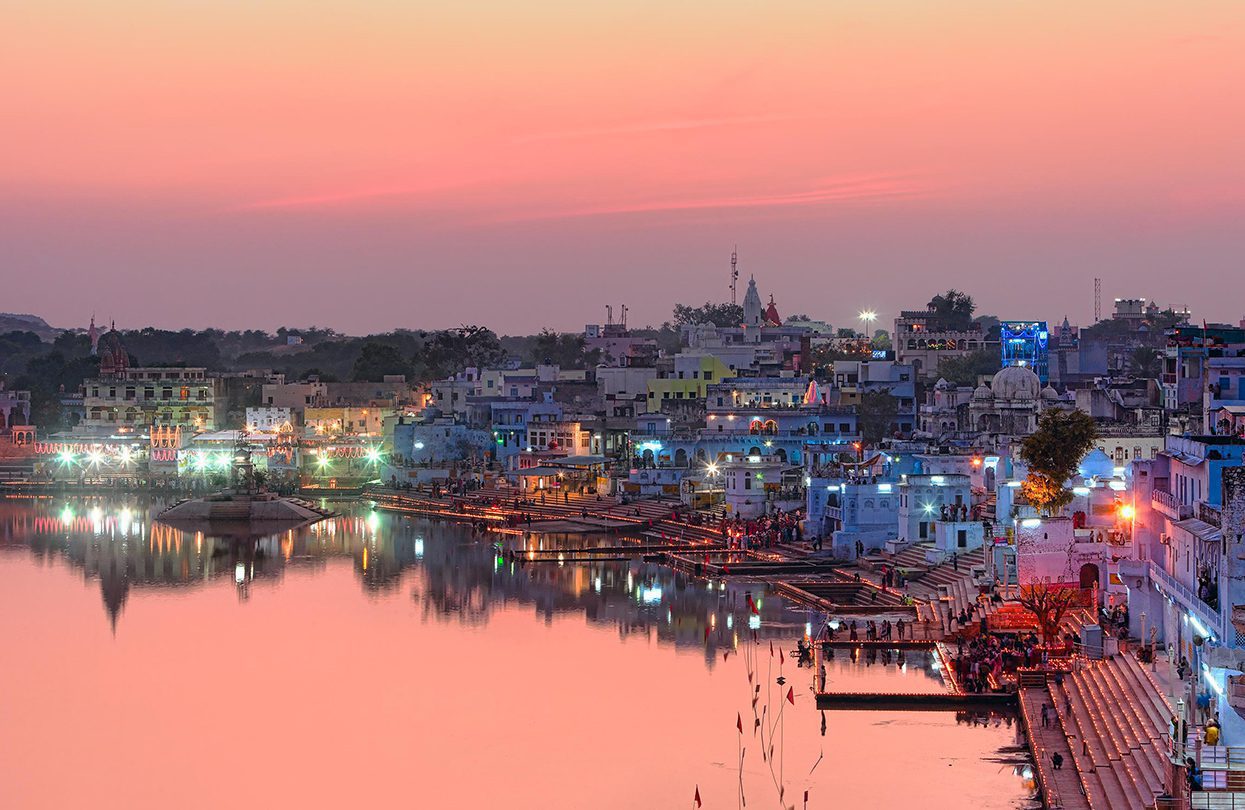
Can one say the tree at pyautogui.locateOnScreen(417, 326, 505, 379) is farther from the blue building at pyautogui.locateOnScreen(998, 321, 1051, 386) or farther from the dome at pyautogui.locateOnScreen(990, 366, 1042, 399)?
the dome at pyautogui.locateOnScreen(990, 366, 1042, 399)

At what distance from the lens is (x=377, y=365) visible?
89.9 m

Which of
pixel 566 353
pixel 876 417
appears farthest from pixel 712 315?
pixel 876 417

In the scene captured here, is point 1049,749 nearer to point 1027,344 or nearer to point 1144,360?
point 1027,344

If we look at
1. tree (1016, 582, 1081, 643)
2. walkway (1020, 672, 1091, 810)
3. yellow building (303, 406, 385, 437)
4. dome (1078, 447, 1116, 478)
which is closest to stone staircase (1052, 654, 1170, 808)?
walkway (1020, 672, 1091, 810)

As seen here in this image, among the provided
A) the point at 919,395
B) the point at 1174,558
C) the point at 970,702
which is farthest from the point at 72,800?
the point at 919,395

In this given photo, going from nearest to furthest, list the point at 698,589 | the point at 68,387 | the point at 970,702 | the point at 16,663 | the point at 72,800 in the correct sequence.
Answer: the point at 72,800 → the point at 970,702 → the point at 16,663 → the point at 698,589 → the point at 68,387

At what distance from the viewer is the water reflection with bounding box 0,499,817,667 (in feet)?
113

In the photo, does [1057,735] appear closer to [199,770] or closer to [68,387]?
[199,770]

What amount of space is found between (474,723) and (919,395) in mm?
37340

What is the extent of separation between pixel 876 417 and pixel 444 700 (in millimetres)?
31356

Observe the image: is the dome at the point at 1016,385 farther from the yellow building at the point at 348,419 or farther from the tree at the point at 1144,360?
the yellow building at the point at 348,419

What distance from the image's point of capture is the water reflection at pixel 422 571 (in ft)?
113

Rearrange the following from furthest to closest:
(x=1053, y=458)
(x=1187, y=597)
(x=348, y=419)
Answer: (x=348, y=419) → (x=1053, y=458) → (x=1187, y=597)

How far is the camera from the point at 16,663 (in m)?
31.6
